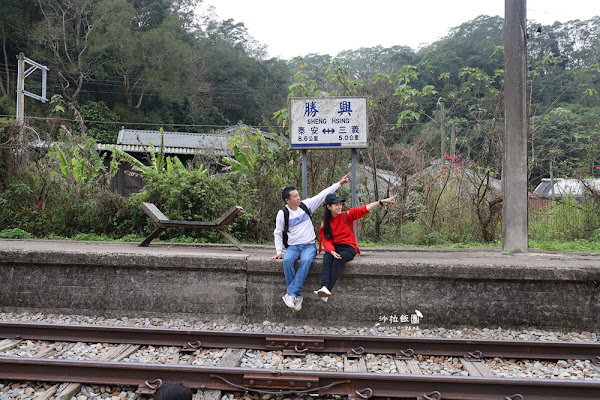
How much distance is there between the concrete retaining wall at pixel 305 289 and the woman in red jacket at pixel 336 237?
203 millimetres

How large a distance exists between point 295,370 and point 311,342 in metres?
0.86

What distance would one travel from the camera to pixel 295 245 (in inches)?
238

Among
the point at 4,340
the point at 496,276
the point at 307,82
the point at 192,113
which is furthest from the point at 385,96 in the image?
the point at 192,113

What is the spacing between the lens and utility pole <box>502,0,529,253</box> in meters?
7.12

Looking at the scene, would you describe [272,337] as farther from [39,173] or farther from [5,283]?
[39,173]

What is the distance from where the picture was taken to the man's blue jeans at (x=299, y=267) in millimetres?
5691

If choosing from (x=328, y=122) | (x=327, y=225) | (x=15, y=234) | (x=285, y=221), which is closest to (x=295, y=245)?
(x=285, y=221)

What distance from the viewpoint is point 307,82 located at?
1070cm

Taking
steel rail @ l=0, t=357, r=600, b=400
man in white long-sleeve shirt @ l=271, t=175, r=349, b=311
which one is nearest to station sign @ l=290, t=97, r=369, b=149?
man in white long-sleeve shirt @ l=271, t=175, r=349, b=311

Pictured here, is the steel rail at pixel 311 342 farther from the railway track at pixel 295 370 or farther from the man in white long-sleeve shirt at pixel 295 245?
the man in white long-sleeve shirt at pixel 295 245

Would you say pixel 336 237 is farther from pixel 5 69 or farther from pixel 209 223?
pixel 5 69

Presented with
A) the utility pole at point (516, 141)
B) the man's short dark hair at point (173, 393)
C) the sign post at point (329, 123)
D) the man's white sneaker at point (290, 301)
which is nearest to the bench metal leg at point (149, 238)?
the sign post at point (329, 123)

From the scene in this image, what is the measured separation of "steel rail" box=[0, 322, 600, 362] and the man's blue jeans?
0.74 m

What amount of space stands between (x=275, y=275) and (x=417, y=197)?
530cm
